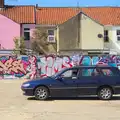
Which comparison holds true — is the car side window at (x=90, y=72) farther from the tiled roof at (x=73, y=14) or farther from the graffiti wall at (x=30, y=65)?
the tiled roof at (x=73, y=14)

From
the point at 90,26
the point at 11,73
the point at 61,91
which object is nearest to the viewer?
the point at 61,91

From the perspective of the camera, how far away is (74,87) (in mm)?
18594

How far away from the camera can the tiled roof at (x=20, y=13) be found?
50787mm

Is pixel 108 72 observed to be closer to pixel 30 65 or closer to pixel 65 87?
pixel 65 87

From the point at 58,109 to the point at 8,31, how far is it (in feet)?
117

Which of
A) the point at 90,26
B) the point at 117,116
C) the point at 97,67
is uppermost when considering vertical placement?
the point at 90,26

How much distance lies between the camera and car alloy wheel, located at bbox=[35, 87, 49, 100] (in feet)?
61.2

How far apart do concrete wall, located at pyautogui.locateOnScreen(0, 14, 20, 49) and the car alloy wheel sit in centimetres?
3193

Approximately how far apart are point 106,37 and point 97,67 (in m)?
32.0

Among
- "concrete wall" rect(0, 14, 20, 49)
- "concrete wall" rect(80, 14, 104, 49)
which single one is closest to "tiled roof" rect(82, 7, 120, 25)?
"concrete wall" rect(80, 14, 104, 49)

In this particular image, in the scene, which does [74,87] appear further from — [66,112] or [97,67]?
[66,112]

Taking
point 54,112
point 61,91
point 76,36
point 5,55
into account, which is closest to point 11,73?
point 5,55

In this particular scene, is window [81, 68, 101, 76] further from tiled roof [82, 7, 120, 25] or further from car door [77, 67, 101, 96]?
tiled roof [82, 7, 120, 25]

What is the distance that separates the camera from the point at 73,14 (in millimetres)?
52219
